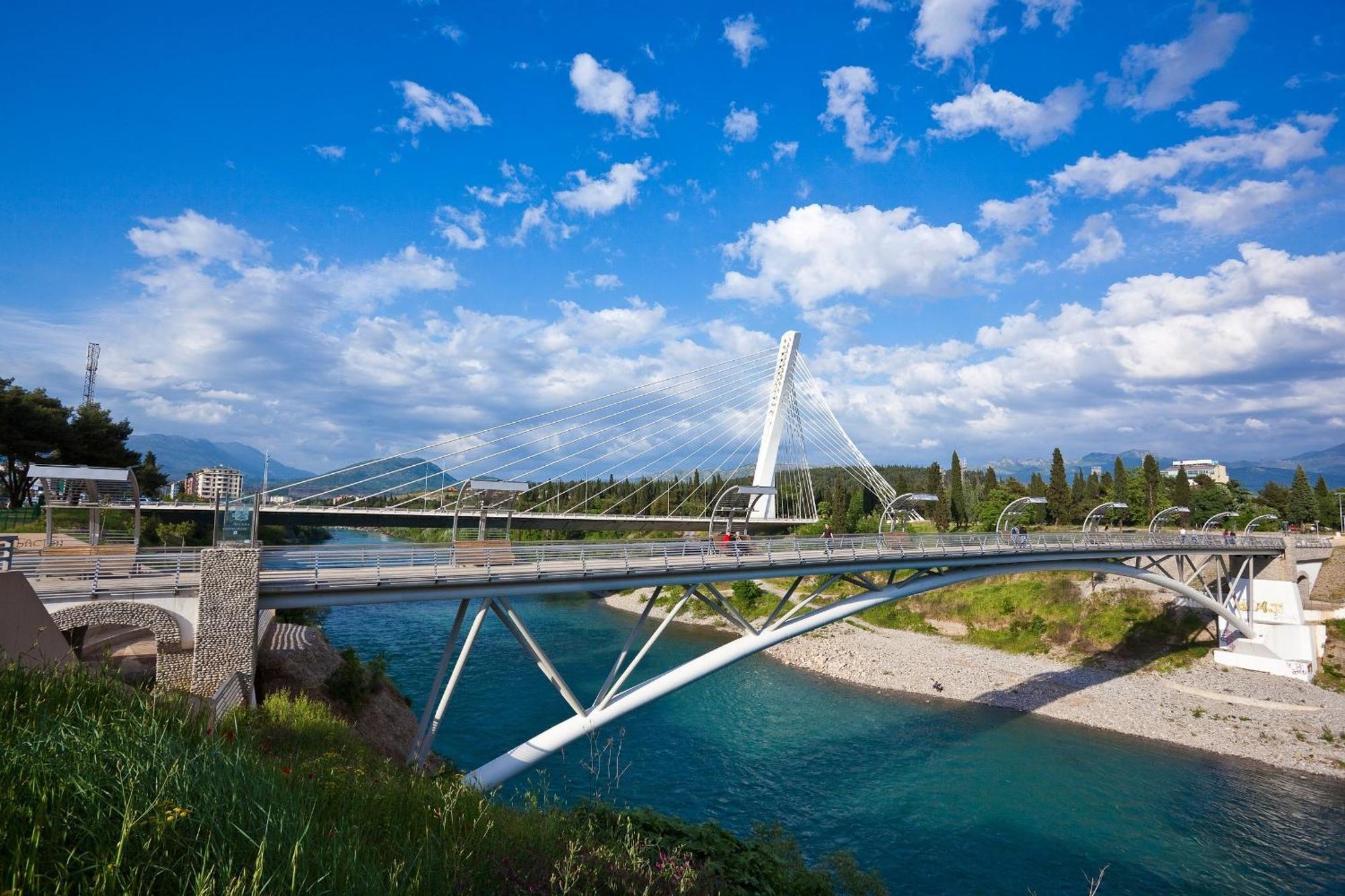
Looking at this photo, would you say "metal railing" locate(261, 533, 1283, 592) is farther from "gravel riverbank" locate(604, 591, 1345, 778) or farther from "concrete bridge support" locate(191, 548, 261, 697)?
"gravel riverbank" locate(604, 591, 1345, 778)

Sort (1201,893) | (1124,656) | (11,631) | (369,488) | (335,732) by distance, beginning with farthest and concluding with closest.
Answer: (369,488), (1124,656), (1201,893), (335,732), (11,631)

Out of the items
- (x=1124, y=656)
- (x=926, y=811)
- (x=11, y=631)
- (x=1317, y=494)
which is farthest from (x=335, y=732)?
(x=1317, y=494)

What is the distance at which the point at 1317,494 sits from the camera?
61688mm

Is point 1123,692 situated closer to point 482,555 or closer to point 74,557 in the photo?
point 482,555

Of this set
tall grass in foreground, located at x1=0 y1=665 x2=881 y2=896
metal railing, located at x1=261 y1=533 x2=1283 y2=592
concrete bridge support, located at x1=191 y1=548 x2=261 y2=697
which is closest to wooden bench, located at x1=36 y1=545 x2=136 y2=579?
concrete bridge support, located at x1=191 y1=548 x2=261 y2=697

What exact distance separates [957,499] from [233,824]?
226 feet

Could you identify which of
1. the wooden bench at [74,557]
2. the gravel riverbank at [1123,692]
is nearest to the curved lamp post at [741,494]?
the wooden bench at [74,557]

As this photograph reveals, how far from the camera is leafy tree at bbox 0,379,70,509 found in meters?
28.4

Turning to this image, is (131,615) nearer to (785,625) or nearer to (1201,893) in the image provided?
(785,625)

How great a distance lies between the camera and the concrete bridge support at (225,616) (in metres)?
10.5

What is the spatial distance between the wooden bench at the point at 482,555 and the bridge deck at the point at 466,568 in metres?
0.02

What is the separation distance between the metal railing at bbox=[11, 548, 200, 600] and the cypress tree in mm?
62139

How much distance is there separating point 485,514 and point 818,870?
431 inches

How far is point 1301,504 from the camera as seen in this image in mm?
59812
